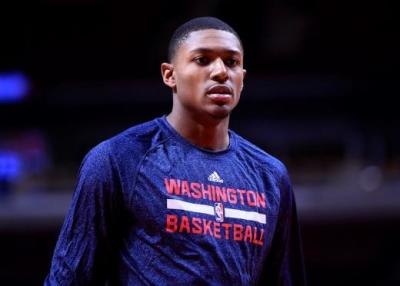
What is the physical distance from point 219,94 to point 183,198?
35cm

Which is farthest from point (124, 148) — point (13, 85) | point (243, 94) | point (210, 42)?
point (13, 85)

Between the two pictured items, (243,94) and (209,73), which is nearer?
(209,73)

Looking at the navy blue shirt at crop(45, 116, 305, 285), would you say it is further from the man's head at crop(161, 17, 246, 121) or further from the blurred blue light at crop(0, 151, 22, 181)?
the blurred blue light at crop(0, 151, 22, 181)

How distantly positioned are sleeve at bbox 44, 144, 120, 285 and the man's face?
34 centimetres

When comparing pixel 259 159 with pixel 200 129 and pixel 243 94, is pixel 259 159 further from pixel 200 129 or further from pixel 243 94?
pixel 243 94

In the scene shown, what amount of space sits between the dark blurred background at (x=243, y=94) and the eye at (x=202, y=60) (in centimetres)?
590

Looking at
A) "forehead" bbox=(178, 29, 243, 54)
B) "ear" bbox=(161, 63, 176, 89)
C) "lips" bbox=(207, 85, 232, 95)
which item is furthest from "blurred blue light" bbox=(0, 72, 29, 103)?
"lips" bbox=(207, 85, 232, 95)

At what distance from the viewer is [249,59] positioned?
9.13 metres

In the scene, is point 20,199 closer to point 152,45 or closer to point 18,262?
point 18,262

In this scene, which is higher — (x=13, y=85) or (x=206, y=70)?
(x=206, y=70)

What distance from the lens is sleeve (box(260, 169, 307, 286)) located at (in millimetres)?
2568

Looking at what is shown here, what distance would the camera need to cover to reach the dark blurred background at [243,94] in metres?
8.74

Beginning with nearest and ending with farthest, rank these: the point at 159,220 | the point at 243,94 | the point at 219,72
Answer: the point at 159,220
the point at 219,72
the point at 243,94

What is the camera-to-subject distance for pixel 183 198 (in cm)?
230
